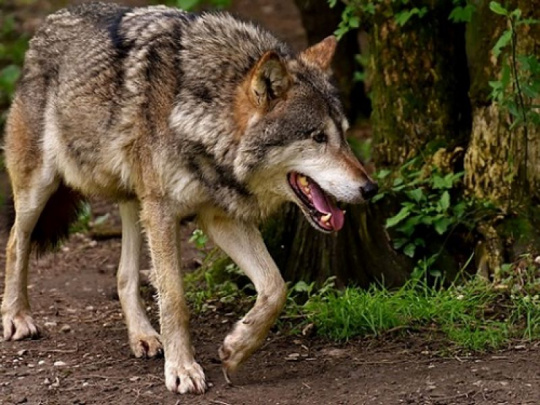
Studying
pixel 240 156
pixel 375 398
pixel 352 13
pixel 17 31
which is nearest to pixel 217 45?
pixel 240 156

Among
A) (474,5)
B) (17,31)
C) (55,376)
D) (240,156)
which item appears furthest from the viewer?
(17,31)

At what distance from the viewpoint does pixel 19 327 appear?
599 cm

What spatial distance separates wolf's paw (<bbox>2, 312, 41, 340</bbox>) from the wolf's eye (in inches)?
82.5

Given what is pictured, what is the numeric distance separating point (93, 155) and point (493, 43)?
2342mm

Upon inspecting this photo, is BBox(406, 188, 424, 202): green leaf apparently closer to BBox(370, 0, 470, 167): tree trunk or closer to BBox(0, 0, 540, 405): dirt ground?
BBox(370, 0, 470, 167): tree trunk

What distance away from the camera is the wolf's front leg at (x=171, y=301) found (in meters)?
5.01

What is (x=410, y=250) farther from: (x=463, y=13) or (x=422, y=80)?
(x=463, y=13)

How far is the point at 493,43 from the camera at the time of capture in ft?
20.4

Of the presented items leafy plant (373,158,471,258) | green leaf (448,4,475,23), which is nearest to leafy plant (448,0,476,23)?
green leaf (448,4,475,23)

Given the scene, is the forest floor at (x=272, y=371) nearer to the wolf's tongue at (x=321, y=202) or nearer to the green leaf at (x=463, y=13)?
the wolf's tongue at (x=321, y=202)

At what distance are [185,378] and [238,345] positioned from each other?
0.28 meters

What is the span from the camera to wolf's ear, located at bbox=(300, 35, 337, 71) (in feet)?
17.3

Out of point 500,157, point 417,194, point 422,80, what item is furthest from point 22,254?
point 500,157

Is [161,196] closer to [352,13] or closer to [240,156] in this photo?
[240,156]
